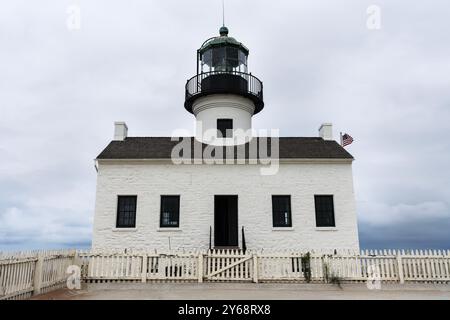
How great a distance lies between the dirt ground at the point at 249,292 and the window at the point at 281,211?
13.2ft

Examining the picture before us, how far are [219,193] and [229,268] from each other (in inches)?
Result: 163

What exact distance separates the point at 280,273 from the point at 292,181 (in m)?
4.89

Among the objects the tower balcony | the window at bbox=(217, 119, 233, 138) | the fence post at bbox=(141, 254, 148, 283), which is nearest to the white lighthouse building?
the window at bbox=(217, 119, 233, 138)

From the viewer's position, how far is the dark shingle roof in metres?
15.8

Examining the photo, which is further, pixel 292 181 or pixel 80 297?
pixel 292 181

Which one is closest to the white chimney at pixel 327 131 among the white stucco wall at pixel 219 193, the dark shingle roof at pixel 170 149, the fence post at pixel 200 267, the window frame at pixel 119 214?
the dark shingle roof at pixel 170 149

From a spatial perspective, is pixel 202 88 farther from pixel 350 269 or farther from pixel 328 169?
pixel 350 269

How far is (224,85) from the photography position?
714 inches

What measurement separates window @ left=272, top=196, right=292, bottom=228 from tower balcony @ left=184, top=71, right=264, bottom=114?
6196mm

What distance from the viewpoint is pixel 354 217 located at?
50.0 ft

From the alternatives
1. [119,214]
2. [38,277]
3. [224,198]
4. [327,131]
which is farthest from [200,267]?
[327,131]

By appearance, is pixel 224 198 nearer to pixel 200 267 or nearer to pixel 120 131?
pixel 200 267
